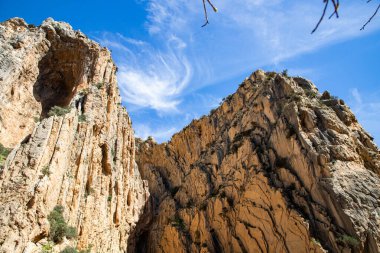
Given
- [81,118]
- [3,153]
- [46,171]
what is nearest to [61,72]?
[81,118]

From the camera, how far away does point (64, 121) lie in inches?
925

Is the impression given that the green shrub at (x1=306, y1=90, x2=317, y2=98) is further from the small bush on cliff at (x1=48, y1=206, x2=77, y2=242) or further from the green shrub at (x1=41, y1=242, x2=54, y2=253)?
the green shrub at (x1=41, y1=242, x2=54, y2=253)

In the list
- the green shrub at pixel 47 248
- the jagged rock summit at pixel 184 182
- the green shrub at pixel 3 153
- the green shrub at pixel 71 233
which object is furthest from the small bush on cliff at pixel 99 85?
the green shrub at pixel 47 248

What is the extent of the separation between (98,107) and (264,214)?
1769 cm

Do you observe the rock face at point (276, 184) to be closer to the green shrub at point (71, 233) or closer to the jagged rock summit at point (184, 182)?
the jagged rock summit at point (184, 182)

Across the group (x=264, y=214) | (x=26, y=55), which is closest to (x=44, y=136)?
(x=26, y=55)

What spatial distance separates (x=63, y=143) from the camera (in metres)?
22.3

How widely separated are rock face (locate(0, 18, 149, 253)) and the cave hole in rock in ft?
0.34

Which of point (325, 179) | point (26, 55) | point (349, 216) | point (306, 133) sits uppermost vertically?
point (26, 55)

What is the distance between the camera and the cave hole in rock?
31.1 meters

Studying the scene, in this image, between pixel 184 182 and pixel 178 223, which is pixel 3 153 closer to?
pixel 178 223

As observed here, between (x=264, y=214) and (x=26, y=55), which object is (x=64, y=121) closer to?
(x=26, y=55)

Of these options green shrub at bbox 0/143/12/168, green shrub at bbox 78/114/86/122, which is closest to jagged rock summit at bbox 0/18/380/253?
green shrub at bbox 78/114/86/122

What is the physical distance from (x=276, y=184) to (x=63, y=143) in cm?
1775
